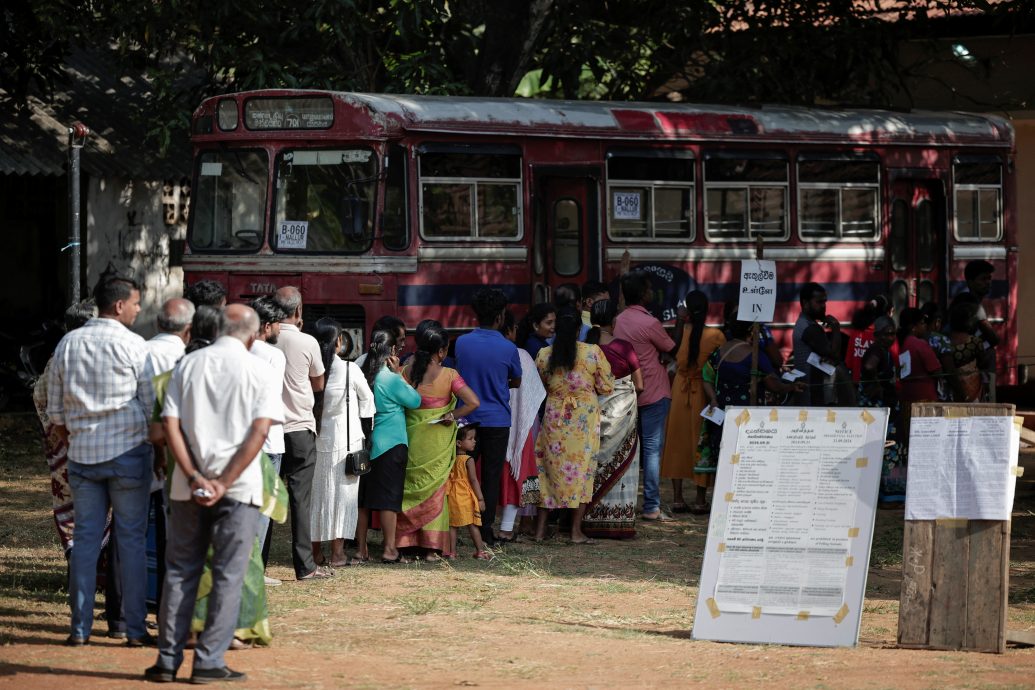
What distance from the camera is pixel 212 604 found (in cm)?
693

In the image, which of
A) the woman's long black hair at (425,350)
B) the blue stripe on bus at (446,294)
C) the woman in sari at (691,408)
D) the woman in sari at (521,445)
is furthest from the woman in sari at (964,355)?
the woman's long black hair at (425,350)

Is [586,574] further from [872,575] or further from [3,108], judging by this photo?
[3,108]

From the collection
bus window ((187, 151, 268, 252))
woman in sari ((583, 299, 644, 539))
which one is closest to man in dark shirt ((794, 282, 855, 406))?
woman in sari ((583, 299, 644, 539))

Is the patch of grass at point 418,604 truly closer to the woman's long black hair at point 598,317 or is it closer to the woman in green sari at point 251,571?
the woman in green sari at point 251,571

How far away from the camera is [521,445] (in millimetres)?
10875

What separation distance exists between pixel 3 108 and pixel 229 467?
1366 cm

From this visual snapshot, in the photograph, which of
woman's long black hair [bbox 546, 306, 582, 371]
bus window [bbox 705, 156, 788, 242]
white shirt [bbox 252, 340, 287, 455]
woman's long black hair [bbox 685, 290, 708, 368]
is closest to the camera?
white shirt [bbox 252, 340, 287, 455]

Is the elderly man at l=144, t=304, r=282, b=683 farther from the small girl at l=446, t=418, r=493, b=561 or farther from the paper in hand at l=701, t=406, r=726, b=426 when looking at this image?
the paper in hand at l=701, t=406, r=726, b=426

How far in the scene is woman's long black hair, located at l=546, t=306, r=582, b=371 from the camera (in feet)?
35.2

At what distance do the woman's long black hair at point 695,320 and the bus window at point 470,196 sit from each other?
2.55 m

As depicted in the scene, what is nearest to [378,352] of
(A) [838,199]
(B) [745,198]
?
(B) [745,198]

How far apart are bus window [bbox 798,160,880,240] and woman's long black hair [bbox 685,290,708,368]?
4.13m

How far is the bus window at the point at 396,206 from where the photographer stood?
13844mm

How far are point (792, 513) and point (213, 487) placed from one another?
9.66ft
